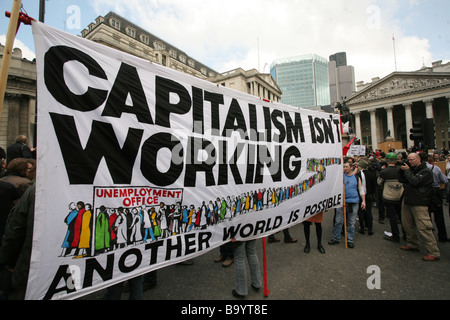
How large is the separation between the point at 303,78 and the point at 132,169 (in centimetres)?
10708

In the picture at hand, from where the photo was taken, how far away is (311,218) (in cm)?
429

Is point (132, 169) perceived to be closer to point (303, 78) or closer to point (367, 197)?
point (367, 197)

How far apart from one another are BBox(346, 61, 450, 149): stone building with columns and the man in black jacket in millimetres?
39157

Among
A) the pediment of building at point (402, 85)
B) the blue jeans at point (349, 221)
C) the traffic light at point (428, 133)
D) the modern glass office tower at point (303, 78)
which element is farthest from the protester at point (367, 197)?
Result: the modern glass office tower at point (303, 78)

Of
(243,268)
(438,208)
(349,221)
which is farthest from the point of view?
(349,221)

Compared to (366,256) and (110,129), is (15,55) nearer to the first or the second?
(110,129)

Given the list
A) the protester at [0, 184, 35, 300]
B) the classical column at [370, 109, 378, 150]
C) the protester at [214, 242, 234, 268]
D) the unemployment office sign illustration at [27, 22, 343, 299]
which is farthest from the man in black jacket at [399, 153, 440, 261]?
the classical column at [370, 109, 378, 150]

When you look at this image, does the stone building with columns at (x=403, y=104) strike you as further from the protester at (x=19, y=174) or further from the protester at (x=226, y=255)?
the protester at (x=19, y=174)

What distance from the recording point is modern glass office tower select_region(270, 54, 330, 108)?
91.2m

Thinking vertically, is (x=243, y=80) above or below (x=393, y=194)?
above

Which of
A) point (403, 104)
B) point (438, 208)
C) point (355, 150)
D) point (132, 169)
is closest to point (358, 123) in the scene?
point (403, 104)

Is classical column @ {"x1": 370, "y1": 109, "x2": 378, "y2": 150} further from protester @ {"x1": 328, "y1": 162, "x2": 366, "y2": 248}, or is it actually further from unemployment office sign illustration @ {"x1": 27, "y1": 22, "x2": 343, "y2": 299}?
unemployment office sign illustration @ {"x1": 27, "y1": 22, "x2": 343, "y2": 299}

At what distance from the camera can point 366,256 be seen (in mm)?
4258

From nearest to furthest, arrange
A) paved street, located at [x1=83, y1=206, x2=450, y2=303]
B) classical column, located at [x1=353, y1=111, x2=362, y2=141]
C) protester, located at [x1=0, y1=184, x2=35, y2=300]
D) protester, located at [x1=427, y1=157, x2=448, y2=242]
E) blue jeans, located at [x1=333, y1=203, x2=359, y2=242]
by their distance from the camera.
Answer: protester, located at [x1=0, y1=184, x2=35, y2=300] < paved street, located at [x1=83, y1=206, x2=450, y2=303] < protester, located at [x1=427, y1=157, x2=448, y2=242] < blue jeans, located at [x1=333, y1=203, x2=359, y2=242] < classical column, located at [x1=353, y1=111, x2=362, y2=141]
